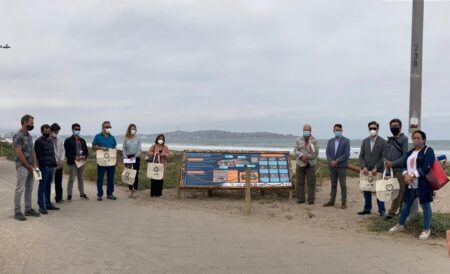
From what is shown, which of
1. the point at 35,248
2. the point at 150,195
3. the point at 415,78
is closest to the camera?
the point at 35,248

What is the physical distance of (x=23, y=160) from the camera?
8219mm

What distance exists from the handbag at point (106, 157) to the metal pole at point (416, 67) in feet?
21.6

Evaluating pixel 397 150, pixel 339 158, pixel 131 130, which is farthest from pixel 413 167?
pixel 131 130

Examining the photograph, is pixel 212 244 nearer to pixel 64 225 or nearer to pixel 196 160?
pixel 64 225

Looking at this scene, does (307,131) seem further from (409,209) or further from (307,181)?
(409,209)

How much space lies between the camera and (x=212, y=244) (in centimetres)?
698

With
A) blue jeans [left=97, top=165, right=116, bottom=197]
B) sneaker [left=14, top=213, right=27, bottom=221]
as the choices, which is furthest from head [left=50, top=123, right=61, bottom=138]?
sneaker [left=14, top=213, right=27, bottom=221]

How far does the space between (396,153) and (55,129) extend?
702 centimetres

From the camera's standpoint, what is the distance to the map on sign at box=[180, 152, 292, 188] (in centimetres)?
1185

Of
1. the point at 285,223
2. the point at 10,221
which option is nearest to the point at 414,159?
the point at 285,223

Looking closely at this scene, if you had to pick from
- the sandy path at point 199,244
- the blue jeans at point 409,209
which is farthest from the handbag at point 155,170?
the blue jeans at point 409,209

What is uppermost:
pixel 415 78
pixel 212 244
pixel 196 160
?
pixel 415 78

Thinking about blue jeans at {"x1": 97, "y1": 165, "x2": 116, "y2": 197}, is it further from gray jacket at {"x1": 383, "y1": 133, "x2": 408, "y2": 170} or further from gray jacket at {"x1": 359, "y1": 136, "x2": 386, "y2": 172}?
gray jacket at {"x1": 383, "y1": 133, "x2": 408, "y2": 170}

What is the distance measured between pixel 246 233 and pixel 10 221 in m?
4.00
